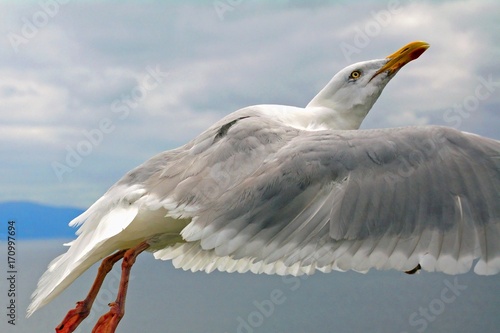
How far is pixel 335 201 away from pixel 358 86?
112 cm

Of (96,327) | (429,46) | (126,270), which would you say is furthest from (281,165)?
(429,46)

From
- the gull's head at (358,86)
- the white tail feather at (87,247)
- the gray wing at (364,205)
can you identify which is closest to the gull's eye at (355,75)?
the gull's head at (358,86)

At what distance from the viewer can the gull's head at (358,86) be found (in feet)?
10.7

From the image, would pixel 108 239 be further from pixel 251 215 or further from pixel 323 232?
pixel 323 232

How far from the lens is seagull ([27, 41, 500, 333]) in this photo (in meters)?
2.24

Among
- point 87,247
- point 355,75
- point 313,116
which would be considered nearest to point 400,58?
point 355,75

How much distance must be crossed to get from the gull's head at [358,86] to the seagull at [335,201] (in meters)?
0.65

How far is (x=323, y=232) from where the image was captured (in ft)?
7.43

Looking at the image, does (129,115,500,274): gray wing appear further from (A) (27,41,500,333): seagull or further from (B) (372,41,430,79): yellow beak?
(B) (372,41,430,79): yellow beak

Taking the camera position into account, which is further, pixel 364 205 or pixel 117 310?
pixel 117 310

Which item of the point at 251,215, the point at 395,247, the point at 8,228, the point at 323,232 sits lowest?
the point at 395,247

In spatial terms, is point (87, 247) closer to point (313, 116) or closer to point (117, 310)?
point (117, 310)

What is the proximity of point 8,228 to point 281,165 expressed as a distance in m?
1.65

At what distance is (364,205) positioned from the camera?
2281mm
